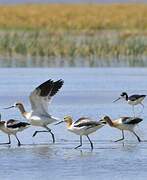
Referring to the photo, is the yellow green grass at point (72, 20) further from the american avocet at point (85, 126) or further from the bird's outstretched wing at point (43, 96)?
the american avocet at point (85, 126)

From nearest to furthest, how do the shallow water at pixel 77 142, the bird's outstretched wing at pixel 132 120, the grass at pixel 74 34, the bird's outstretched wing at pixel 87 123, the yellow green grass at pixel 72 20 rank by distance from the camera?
the shallow water at pixel 77 142 < the bird's outstretched wing at pixel 87 123 < the bird's outstretched wing at pixel 132 120 < the grass at pixel 74 34 < the yellow green grass at pixel 72 20

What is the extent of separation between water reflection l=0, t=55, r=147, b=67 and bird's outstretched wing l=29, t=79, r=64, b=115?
12534 millimetres

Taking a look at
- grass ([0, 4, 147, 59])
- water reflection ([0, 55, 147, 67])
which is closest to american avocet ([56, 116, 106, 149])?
water reflection ([0, 55, 147, 67])

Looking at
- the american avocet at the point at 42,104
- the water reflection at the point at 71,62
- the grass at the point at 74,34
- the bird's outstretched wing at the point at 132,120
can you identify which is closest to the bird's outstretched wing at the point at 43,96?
the american avocet at the point at 42,104

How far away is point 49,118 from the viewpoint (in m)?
14.4

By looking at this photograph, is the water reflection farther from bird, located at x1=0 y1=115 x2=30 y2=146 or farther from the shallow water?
bird, located at x1=0 y1=115 x2=30 y2=146

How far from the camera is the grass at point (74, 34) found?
3073 centimetres

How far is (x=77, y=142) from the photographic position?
548 inches

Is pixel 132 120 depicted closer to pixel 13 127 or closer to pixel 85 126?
pixel 85 126

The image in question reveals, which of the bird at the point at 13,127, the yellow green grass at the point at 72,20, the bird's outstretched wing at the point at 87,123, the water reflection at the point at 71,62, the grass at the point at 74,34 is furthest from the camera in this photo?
the yellow green grass at the point at 72,20

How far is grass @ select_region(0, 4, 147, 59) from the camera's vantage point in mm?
30734

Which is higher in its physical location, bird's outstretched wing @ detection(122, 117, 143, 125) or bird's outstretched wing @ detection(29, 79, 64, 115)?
bird's outstretched wing @ detection(29, 79, 64, 115)

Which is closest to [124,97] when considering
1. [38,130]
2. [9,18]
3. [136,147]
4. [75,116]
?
[75,116]

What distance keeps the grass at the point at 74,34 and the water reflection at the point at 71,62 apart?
26.2 inches
